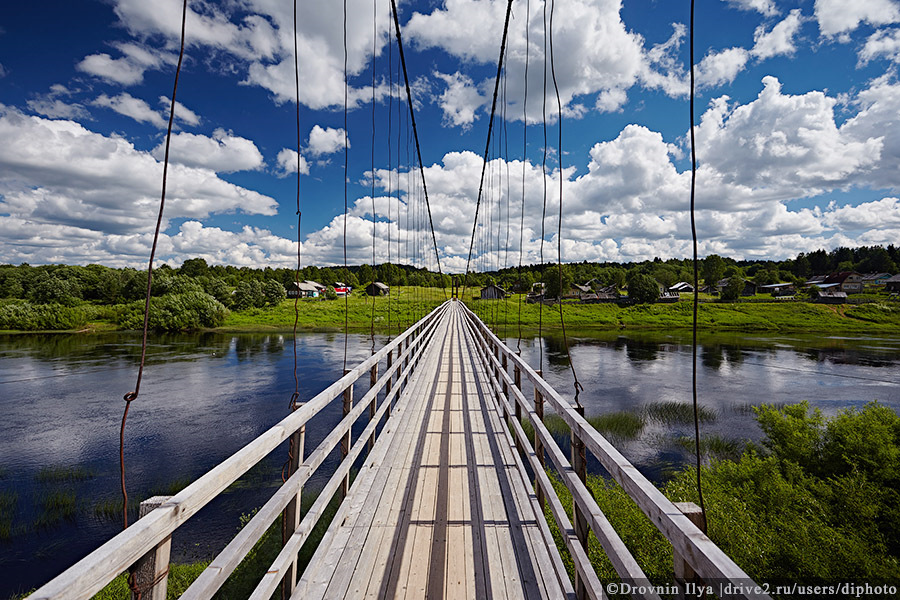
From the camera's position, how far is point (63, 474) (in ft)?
30.3

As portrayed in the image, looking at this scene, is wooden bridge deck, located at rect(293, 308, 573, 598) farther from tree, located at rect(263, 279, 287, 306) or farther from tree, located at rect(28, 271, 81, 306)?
tree, located at rect(28, 271, 81, 306)

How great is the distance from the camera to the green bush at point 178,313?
36125 mm

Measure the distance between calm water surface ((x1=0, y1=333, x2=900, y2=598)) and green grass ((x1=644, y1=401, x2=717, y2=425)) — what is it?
377mm

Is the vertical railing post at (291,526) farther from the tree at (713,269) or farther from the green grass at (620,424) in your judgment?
the tree at (713,269)

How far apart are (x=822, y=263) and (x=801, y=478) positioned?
93.5 meters

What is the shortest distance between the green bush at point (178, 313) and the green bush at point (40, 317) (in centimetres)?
317

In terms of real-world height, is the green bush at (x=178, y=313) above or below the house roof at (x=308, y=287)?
below

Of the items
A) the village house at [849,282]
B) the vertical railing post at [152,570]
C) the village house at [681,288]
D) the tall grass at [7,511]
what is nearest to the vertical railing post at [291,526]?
the vertical railing post at [152,570]

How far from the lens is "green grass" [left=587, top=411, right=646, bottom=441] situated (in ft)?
36.9

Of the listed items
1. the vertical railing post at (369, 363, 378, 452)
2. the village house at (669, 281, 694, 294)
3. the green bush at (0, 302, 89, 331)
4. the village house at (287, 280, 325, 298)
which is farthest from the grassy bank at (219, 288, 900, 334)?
the vertical railing post at (369, 363, 378, 452)

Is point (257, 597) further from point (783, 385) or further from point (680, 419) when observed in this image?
point (783, 385)

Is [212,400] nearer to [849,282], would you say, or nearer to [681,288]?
[681,288]

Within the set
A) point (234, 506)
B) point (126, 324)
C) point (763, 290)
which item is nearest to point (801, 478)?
point (234, 506)

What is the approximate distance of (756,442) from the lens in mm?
10656
